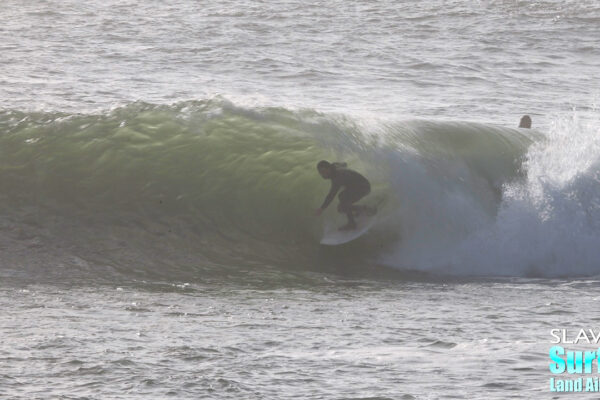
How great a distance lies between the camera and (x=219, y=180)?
12.2 metres

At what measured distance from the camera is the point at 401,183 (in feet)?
39.2

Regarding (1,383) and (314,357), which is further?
(314,357)

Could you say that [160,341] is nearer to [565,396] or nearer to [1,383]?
[1,383]

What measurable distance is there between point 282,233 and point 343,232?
0.67m

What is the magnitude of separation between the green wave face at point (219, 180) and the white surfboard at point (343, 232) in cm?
9

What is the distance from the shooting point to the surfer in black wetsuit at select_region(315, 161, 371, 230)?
11.3 metres

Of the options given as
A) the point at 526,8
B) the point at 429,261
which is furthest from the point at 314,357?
the point at 526,8

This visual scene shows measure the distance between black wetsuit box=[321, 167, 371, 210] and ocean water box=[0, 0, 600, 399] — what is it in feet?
0.75

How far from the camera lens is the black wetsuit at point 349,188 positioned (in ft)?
37.2

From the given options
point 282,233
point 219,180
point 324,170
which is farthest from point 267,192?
point 324,170

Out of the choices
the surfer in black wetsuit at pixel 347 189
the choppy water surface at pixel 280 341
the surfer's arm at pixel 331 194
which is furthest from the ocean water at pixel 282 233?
the surfer's arm at pixel 331 194

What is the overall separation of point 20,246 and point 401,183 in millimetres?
4201

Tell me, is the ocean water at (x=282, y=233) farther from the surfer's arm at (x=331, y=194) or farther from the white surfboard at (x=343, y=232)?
the surfer's arm at (x=331, y=194)
